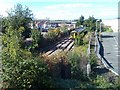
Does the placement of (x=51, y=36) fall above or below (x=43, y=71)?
below

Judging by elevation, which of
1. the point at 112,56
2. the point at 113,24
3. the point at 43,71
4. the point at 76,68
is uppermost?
the point at 43,71

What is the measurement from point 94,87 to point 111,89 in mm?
499

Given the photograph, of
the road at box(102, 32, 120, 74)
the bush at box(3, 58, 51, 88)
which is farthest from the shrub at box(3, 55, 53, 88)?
the road at box(102, 32, 120, 74)

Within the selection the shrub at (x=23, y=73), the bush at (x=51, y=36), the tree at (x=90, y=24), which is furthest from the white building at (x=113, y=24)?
the shrub at (x=23, y=73)

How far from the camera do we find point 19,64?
7.50 m

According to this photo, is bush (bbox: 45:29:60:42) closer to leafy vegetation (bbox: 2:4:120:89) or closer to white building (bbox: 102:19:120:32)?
leafy vegetation (bbox: 2:4:120:89)

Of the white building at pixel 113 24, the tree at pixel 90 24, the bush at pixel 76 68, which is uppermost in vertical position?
the bush at pixel 76 68

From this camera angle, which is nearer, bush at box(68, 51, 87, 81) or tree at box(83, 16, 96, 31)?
bush at box(68, 51, 87, 81)

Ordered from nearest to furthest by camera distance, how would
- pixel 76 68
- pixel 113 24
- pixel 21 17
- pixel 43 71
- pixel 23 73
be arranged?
pixel 23 73, pixel 43 71, pixel 76 68, pixel 21 17, pixel 113 24

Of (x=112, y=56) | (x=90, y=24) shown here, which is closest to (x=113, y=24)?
(x=90, y=24)

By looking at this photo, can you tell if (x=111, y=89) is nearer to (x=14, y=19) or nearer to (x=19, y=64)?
(x=19, y=64)

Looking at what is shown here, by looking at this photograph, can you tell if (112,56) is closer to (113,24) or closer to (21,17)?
(21,17)

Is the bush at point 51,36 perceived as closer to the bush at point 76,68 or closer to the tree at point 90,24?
the tree at point 90,24

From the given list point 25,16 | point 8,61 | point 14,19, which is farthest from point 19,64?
point 25,16
